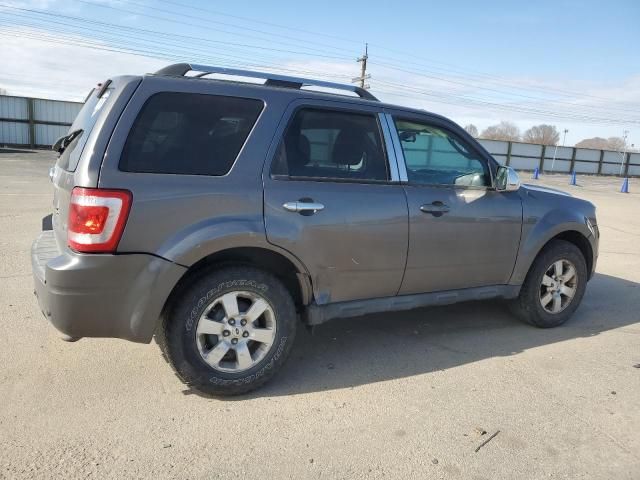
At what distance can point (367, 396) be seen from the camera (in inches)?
134

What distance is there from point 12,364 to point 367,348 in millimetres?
2494

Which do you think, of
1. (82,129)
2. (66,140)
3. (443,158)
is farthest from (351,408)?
(66,140)

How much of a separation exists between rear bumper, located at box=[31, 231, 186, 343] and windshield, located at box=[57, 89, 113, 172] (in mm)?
570

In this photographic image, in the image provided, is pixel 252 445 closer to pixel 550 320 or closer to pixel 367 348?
pixel 367 348

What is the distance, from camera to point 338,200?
347cm

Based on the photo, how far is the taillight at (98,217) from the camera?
9.26 ft

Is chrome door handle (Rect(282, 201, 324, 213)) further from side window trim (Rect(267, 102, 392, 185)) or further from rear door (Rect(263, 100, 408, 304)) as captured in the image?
side window trim (Rect(267, 102, 392, 185))

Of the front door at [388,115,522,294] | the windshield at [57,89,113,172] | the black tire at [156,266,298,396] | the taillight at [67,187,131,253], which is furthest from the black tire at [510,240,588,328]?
the windshield at [57,89,113,172]

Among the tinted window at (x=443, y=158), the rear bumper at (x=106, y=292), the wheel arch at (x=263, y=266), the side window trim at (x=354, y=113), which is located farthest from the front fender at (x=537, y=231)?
the rear bumper at (x=106, y=292)

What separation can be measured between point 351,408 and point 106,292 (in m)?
1.59

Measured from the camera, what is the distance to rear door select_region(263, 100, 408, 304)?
3.32 metres

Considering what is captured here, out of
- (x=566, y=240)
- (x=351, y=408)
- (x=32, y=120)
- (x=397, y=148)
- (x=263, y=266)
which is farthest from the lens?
(x=32, y=120)

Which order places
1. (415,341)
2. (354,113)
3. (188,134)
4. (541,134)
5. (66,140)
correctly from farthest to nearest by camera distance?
(541,134)
(415,341)
(354,113)
(66,140)
(188,134)

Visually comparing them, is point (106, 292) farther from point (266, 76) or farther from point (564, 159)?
point (564, 159)
